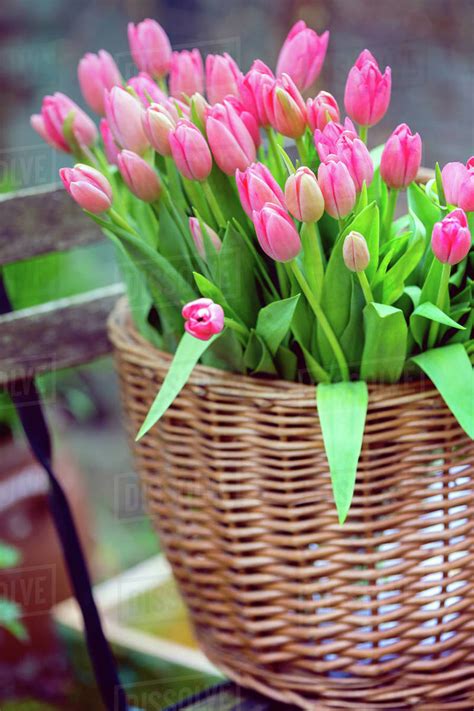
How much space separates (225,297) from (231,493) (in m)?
0.12

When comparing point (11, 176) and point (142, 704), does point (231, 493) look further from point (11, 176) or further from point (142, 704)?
point (11, 176)

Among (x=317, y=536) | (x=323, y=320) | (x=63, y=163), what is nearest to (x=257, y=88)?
(x=323, y=320)

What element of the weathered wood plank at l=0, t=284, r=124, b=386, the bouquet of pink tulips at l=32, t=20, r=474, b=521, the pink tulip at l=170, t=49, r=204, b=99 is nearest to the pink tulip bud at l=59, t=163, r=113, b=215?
the bouquet of pink tulips at l=32, t=20, r=474, b=521

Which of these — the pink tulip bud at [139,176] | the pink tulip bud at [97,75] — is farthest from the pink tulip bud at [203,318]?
the pink tulip bud at [97,75]

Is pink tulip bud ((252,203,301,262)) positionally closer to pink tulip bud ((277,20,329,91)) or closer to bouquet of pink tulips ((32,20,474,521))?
bouquet of pink tulips ((32,20,474,521))

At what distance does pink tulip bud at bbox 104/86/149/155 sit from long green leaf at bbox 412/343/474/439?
21cm

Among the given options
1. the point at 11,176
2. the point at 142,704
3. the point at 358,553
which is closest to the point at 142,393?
the point at 358,553

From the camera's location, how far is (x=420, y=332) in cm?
53

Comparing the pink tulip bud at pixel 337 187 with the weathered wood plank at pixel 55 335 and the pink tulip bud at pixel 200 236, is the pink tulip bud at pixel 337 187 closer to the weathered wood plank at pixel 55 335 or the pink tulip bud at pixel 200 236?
the pink tulip bud at pixel 200 236

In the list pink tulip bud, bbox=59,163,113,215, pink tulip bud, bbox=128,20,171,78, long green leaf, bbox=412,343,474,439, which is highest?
pink tulip bud, bbox=128,20,171,78

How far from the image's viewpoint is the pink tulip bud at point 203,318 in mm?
460

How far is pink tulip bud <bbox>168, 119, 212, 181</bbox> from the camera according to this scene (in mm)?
493

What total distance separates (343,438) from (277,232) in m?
0.11

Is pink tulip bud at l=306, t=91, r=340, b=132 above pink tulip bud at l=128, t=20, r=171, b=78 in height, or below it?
below
